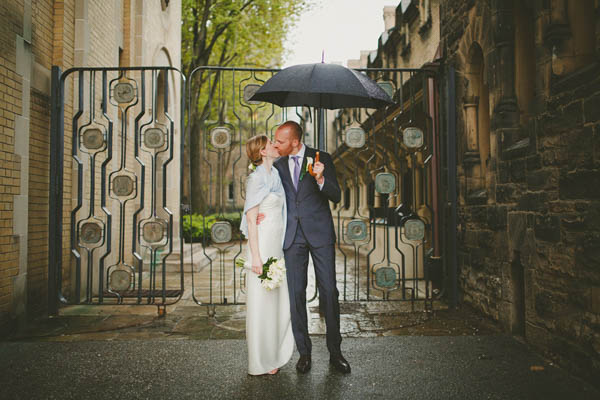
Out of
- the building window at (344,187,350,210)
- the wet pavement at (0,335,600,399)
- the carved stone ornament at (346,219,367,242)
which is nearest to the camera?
the wet pavement at (0,335,600,399)

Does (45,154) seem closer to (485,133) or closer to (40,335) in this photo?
(40,335)

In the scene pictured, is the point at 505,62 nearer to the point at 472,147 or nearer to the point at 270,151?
the point at 472,147

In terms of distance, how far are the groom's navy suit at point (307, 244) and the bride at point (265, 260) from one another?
8cm

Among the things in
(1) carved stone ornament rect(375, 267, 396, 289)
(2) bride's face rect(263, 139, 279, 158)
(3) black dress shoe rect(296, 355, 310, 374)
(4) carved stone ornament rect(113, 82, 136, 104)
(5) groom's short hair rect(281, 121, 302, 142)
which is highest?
(4) carved stone ornament rect(113, 82, 136, 104)

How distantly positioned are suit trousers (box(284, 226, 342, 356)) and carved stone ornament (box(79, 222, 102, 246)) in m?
3.43

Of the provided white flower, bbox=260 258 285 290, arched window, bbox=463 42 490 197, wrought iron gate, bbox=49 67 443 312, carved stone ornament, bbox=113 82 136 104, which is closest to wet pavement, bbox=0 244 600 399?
wrought iron gate, bbox=49 67 443 312

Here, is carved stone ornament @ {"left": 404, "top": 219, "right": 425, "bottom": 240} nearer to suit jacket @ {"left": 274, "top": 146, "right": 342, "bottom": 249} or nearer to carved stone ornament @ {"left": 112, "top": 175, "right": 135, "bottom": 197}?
suit jacket @ {"left": 274, "top": 146, "right": 342, "bottom": 249}

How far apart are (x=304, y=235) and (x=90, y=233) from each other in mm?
3655

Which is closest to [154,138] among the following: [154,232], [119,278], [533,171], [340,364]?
[154,232]

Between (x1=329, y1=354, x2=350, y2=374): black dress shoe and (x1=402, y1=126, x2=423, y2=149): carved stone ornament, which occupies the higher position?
(x1=402, y1=126, x2=423, y2=149): carved stone ornament

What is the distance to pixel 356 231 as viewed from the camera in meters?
6.32

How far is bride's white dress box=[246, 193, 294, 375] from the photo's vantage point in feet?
12.4

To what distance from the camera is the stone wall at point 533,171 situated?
369 centimetres

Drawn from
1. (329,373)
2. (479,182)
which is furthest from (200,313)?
(479,182)
